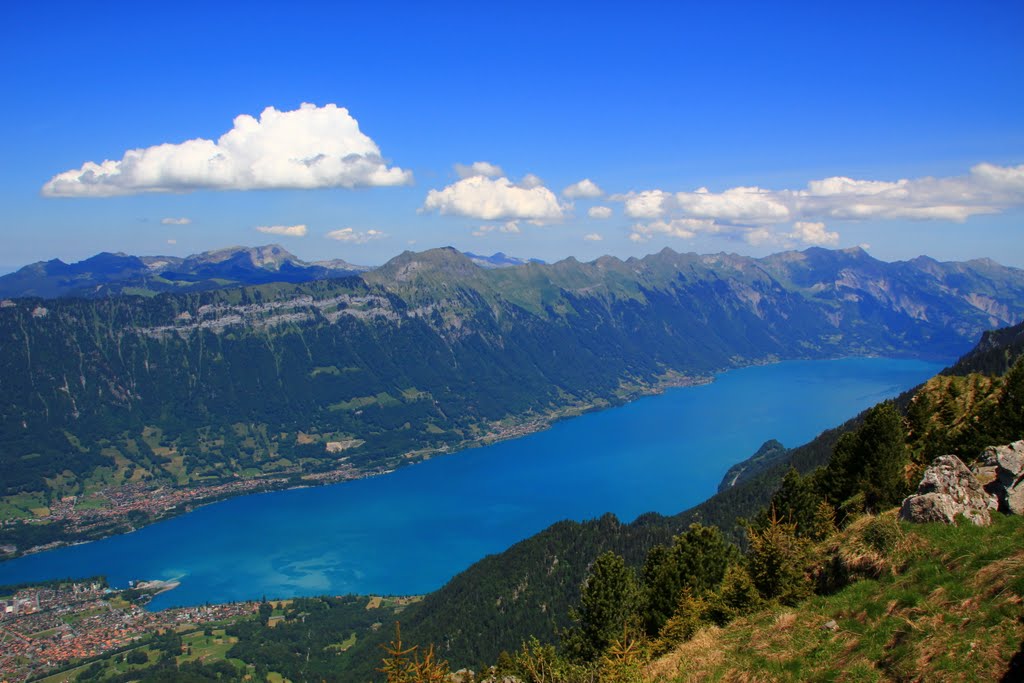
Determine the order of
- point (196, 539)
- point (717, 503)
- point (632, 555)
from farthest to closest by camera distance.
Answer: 1. point (196, 539)
2. point (717, 503)
3. point (632, 555)

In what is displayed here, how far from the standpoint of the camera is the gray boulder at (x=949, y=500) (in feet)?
70.3

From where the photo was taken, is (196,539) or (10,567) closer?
(10,567)

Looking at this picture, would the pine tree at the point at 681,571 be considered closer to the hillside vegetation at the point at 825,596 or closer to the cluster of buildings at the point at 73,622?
the hillside vegetation at the point at 825,596

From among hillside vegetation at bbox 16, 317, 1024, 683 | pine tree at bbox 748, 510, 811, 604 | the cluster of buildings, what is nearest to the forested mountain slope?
hillside vegetation at bbox 16, 317, 1024, 683

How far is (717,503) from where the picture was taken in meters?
110

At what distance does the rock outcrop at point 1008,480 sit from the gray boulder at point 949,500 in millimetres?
523

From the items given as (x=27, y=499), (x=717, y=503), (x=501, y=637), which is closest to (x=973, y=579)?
(x=501, y=637)

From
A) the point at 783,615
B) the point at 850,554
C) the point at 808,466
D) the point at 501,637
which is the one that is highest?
the point at 850,554

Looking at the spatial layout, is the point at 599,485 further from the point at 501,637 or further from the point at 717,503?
the point at 501,637

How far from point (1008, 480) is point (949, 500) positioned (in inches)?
95.6

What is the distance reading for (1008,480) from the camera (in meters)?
22.4

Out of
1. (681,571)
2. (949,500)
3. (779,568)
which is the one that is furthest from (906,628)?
(681,571)

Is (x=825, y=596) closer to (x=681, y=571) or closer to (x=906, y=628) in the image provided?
(x=906, y=628)

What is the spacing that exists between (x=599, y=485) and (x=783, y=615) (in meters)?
175
